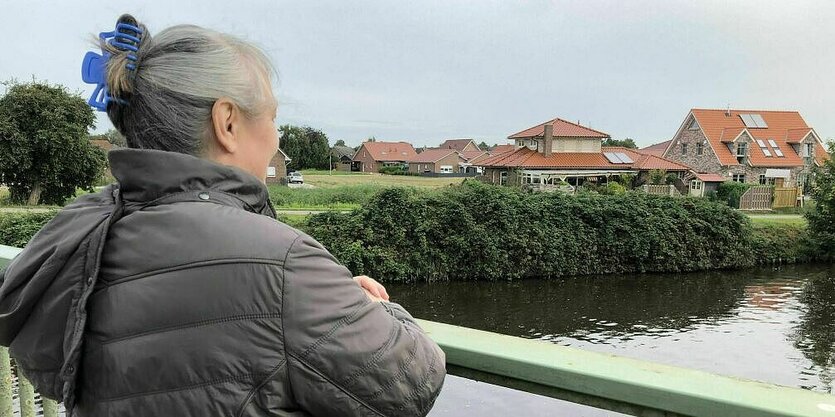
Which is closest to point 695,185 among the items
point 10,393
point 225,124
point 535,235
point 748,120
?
point 748,120

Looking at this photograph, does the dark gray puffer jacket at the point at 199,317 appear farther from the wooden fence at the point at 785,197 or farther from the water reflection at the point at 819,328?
the wooden fence at the point at 785,197

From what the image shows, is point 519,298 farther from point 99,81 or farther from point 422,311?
point 99,81

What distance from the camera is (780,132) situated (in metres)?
37.4

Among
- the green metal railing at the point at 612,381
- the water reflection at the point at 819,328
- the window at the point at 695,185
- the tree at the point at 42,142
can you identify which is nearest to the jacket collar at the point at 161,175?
the green metal railing at the point at 612,381

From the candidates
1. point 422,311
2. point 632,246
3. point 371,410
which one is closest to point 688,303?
point 632,246

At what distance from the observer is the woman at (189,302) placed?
80cm

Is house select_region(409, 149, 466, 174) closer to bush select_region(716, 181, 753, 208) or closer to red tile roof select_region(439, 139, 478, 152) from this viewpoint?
red tile roof select_region(439, 139, 478, 152)

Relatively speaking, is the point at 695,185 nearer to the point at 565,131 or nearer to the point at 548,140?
the point at 565,131

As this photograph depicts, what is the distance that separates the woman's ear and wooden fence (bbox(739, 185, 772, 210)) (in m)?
35.6

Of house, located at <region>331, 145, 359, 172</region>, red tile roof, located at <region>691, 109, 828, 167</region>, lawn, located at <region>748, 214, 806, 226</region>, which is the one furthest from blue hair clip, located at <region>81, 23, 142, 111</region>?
house, located at <region>331, 145, 359, 172</region>

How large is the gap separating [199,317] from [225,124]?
0.34 meters

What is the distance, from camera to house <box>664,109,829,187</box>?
35156 millimetres

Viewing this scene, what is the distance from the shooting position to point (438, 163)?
6756cm

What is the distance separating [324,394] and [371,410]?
7 cm
